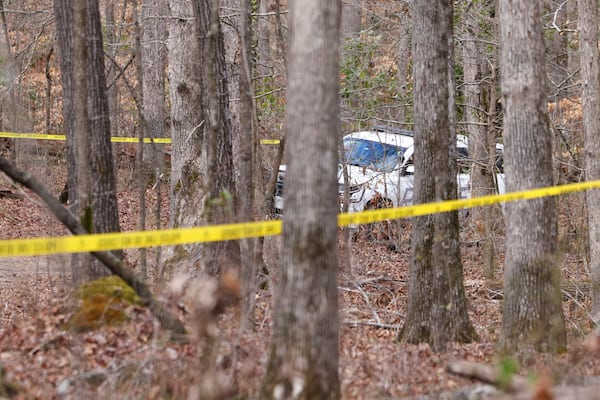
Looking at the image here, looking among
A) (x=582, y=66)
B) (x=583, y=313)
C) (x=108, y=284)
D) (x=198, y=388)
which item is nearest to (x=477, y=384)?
(x=198, y=388)

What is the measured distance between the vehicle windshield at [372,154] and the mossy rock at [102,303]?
785 cm

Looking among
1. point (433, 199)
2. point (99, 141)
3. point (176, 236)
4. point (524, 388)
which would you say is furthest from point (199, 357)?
point (433, 199)

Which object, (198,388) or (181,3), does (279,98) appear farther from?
(198,388)

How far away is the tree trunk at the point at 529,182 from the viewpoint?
7.91 metres

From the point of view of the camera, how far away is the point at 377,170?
1504 centimetres

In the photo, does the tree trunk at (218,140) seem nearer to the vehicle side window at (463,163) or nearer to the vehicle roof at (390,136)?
the vehicle roof at (390,136)

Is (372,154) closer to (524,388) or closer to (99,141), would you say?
(99,141)

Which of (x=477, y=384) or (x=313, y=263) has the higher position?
(x=313, y=263)

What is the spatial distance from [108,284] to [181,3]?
5641mm

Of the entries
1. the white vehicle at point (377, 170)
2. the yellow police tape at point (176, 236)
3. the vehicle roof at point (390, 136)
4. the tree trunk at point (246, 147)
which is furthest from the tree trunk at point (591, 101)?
the tree trunk at point (246, 147)

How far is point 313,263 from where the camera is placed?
5.86 meters

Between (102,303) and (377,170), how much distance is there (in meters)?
8.17

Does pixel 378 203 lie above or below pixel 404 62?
below

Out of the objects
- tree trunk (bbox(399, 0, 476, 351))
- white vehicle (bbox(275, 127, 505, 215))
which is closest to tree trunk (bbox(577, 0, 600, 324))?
white vehicle (bbox(275, 127, 505, 215))
